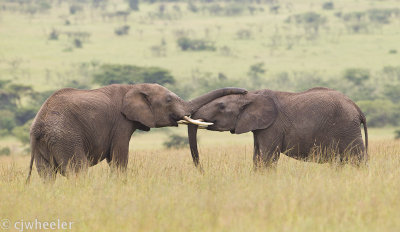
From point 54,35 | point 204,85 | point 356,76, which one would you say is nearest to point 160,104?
point 204,85

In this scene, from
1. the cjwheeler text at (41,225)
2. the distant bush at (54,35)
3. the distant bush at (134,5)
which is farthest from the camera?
the distant bush at (134,5)

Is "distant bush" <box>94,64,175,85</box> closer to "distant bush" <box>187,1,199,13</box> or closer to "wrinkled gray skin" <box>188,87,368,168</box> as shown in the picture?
"wrinkled gray skin" <box>188,87,368,168</box>

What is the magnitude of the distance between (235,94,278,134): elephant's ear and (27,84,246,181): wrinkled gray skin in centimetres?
23

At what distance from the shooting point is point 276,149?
870cm

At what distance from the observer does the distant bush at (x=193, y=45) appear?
5522 cm

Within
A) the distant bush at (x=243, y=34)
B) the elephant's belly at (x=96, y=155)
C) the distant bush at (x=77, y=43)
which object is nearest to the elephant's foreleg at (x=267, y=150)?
the elephant's belly at (x=96, y=155)

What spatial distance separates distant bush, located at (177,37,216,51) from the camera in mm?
55222

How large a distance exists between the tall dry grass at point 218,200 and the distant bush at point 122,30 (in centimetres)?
5335

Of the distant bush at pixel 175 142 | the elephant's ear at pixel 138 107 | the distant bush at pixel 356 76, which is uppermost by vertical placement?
the elephant's ear at pixel 138 107

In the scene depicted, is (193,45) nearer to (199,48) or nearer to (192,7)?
(199,48)

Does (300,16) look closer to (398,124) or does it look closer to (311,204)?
(398,124)

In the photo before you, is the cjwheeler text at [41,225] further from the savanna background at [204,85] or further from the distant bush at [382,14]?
the distant bush at [382,14]

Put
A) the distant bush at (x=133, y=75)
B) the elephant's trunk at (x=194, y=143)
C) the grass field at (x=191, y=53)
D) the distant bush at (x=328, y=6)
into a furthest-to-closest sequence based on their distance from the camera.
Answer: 1. the distant bush at (x=328, y=6)
2. the grass field at (x=191, y=53)
3. the distant bush at (x=133, y=75)
4. the elephant's trunk at (x=194, y=143)

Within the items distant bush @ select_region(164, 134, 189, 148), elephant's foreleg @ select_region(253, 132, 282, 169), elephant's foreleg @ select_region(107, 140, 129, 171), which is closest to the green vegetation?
distant bush @ select_region(164, 134, 189, 148)
